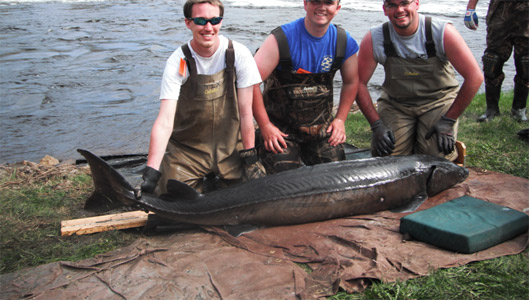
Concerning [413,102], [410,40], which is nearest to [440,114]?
[413,102]

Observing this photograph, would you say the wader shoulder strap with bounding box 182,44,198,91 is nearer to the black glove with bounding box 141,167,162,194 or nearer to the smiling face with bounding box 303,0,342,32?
the black glove with bounding box 141,167,162,194

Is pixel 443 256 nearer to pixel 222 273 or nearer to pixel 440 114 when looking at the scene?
pixel 222 273

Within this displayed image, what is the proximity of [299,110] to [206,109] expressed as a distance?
1.03 m

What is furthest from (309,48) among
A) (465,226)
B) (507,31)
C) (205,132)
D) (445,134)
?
(507,31)

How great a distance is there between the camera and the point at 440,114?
5.35 m

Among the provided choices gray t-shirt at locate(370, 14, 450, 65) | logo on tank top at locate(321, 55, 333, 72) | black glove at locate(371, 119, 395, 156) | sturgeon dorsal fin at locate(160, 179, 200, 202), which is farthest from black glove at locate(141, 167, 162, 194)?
gray t-shirt at locate(370, 14, 450, 65)

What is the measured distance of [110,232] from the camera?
13.5 ft

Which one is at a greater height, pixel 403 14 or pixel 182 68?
pixel 403 14

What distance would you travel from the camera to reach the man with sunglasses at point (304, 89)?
4930 mm

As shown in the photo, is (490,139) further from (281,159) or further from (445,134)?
(281,159)

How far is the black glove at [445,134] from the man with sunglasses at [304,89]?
0.90m

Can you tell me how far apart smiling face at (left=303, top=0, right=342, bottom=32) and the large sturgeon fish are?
55.2 inches

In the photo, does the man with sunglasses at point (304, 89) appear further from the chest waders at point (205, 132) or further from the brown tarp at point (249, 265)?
the brown tarp at point (249, 265)

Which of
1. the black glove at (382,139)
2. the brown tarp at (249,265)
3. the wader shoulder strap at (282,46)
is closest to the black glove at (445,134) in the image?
the black glove at (382,139)
